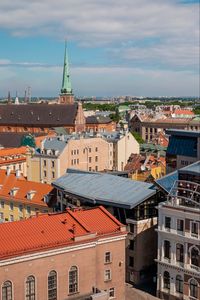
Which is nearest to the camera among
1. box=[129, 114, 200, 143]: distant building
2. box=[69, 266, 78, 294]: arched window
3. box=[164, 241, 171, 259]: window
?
box=[69, 266, 78, 294]: arched window

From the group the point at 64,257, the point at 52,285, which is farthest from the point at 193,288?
the point at 52,285

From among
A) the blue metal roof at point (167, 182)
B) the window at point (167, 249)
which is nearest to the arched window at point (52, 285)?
the window at point (167, 249)

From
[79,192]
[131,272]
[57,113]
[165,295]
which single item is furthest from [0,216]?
[57,113]

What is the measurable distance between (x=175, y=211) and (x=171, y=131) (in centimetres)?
2210

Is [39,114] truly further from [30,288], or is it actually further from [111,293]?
[30,288]

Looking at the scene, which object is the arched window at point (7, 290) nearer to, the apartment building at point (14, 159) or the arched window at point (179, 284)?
the arched window at point (179, 284)

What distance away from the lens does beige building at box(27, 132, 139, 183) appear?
302 ft

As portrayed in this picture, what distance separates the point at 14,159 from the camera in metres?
102

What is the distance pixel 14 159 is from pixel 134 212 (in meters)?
52.3

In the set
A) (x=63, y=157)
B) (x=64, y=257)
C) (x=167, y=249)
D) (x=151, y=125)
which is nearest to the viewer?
(x=64, y=257)

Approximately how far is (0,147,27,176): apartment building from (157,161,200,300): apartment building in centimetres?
5409

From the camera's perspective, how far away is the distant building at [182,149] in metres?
65.1

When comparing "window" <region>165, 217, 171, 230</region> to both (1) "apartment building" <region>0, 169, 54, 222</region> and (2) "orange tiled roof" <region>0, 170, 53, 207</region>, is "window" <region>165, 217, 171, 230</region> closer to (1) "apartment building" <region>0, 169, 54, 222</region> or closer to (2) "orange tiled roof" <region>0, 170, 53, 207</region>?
(1) "apartment building" <region>0, 169, 54, 222</region>

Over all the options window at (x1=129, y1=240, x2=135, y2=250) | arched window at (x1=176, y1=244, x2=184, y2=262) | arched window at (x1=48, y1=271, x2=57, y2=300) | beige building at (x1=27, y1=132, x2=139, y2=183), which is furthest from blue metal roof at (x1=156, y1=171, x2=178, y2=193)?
beige building at (x1=27, y1=132, x2=139, y2=183)
